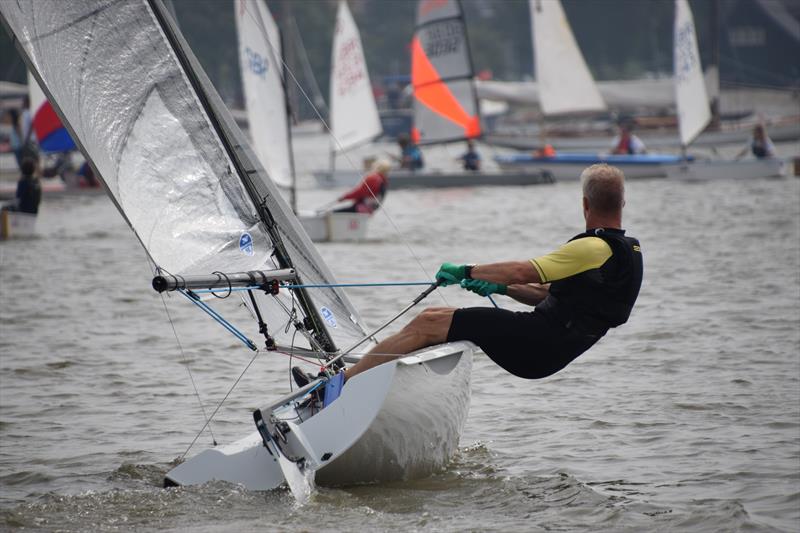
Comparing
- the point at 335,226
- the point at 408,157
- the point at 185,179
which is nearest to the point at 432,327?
the point at 185,179

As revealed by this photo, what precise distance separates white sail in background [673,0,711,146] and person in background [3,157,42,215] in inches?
583

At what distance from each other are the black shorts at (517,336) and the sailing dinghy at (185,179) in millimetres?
275

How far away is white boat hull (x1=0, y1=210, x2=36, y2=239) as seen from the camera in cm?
1581

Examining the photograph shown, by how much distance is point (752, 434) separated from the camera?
20.1 ft

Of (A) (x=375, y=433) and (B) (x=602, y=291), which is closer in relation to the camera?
(A) (x=375, y=433)

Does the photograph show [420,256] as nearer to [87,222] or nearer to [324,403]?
[87,222]

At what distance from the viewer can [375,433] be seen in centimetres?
512

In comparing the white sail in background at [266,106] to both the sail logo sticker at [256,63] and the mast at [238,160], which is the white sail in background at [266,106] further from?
the mast at [238,160]

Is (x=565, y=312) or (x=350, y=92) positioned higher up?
(x=565, y=312)

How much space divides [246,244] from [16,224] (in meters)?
10.8

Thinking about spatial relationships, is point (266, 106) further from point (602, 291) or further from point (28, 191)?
point (602, 291)

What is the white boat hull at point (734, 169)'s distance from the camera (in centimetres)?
2433

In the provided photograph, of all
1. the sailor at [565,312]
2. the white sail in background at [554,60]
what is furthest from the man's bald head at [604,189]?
the white sail in background at [554,60]

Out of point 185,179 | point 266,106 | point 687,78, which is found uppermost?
point 185,179
